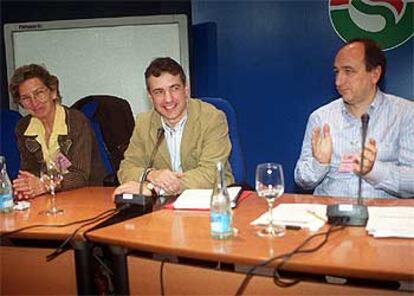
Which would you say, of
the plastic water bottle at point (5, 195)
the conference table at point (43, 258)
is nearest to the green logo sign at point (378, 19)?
the conference table at point (43, 258)

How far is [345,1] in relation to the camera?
312cm

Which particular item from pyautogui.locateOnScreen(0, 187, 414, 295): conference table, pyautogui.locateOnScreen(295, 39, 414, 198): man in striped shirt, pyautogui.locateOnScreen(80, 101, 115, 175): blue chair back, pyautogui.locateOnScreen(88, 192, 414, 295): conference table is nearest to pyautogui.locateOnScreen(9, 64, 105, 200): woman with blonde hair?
pyautogui.locateOnScreen(80, 101, 115, 175): blue chair back

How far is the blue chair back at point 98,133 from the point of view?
2.80 metres

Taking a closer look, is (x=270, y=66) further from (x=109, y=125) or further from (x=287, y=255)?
(x=287, y=255)

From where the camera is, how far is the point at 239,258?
136cm

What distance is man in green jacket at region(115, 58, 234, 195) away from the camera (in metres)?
2.29

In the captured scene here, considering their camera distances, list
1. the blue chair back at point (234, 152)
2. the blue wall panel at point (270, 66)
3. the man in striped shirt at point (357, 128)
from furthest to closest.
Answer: the blue wall panel at point (270, 66)
the blue chair back at point (234, 152)
the man in striped shirt at point (357, 128)

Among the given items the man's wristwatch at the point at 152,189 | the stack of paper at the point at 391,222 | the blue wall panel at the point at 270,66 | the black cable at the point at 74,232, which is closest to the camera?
the stack of paper at the point at 391,222

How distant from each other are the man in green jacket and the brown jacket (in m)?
0.23

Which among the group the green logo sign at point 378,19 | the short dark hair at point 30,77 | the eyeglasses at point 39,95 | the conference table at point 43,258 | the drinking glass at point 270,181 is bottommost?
the conference table at point 43,258

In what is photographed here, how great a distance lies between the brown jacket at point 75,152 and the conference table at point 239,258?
30.5 inches

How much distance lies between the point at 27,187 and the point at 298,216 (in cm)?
116

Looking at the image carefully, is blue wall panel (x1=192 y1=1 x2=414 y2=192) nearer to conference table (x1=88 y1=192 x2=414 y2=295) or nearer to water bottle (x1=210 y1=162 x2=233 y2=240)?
conference table (x1=88 y1=192 x2=414 y2=295)

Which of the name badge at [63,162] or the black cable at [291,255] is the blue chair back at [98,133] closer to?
the name badge at [63,162]
